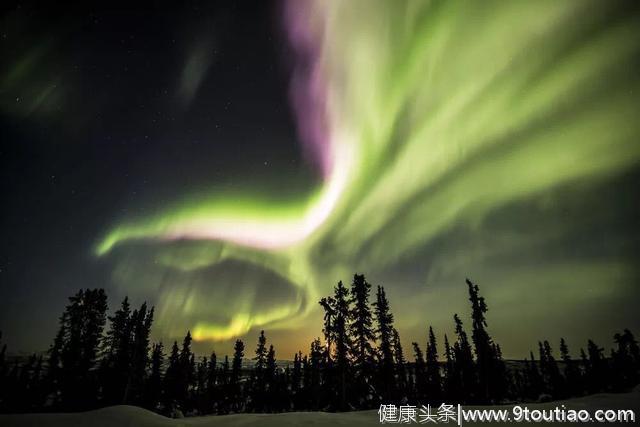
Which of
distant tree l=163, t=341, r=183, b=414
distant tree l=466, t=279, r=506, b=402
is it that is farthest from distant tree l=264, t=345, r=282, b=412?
distant tree l=466, t=279, r=506, b=402

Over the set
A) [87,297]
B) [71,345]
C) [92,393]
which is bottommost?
[92,393]

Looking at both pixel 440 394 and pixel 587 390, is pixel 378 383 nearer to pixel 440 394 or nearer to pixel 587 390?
pixel 440 394

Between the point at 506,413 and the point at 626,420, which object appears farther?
the point at 506,413

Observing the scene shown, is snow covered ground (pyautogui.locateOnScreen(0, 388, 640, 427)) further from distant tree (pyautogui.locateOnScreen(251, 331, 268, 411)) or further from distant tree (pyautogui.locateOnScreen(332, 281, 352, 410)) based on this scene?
distant tree (pyautogui.locateOnScreen(251, 331, 268, 411))

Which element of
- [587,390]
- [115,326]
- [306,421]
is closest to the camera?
[306,421]

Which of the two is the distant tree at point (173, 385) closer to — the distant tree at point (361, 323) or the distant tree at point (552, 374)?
the distant tree at point (361, 323)

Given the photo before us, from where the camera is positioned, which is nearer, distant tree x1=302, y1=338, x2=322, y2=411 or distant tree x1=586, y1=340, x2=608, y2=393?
distant tree x1=302, y1=338, x2=322, y2=411

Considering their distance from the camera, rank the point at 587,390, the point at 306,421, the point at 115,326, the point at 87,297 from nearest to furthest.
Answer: the point at 306,421
the point at 87,297
the point at 115,326
the point at 587,390

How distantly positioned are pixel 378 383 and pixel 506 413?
26.9 m

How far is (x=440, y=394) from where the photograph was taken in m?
56.1

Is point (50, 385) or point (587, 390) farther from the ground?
point (50, 385)

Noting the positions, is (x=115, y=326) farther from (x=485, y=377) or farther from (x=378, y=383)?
(x=485, y=377)

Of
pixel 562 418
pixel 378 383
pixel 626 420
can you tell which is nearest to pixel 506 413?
pixel 562 418

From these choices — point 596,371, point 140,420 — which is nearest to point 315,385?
point 140,420
